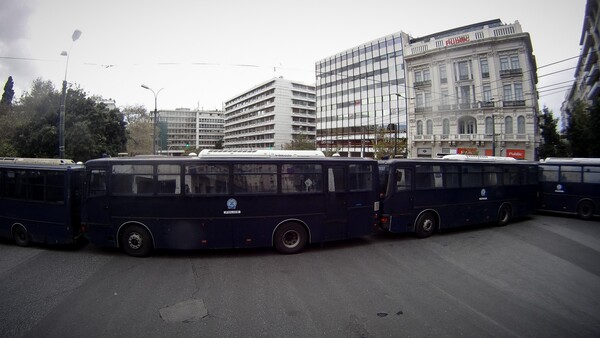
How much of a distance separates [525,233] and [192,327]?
12.0 m

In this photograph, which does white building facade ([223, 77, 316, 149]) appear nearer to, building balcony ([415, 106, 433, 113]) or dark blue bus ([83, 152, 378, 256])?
building balcony ([415, 106, 433, 113])

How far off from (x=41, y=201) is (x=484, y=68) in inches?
1741

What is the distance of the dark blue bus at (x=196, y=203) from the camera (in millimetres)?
7246

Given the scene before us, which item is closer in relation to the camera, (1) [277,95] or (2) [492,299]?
(2) [492,299]

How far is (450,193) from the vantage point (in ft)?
33.1

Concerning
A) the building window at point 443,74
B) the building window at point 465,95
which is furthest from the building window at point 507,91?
the building window at point 443,74

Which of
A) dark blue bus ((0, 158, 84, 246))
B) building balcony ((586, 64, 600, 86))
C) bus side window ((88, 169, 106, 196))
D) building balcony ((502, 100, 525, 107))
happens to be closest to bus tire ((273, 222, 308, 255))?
bus side window ((88, 169, 106, 196))

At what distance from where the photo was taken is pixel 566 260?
7230mm

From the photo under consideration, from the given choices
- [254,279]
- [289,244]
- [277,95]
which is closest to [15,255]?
[254,279]

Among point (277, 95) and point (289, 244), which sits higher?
point (277, 95)

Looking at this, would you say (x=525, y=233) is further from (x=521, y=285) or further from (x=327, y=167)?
(x=327, y=167)

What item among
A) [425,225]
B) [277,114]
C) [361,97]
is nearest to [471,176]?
[425,225]

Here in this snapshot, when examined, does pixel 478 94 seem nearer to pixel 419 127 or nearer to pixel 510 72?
pixel 510 72

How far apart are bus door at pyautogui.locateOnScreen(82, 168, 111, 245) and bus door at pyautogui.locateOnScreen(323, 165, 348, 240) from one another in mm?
6128
